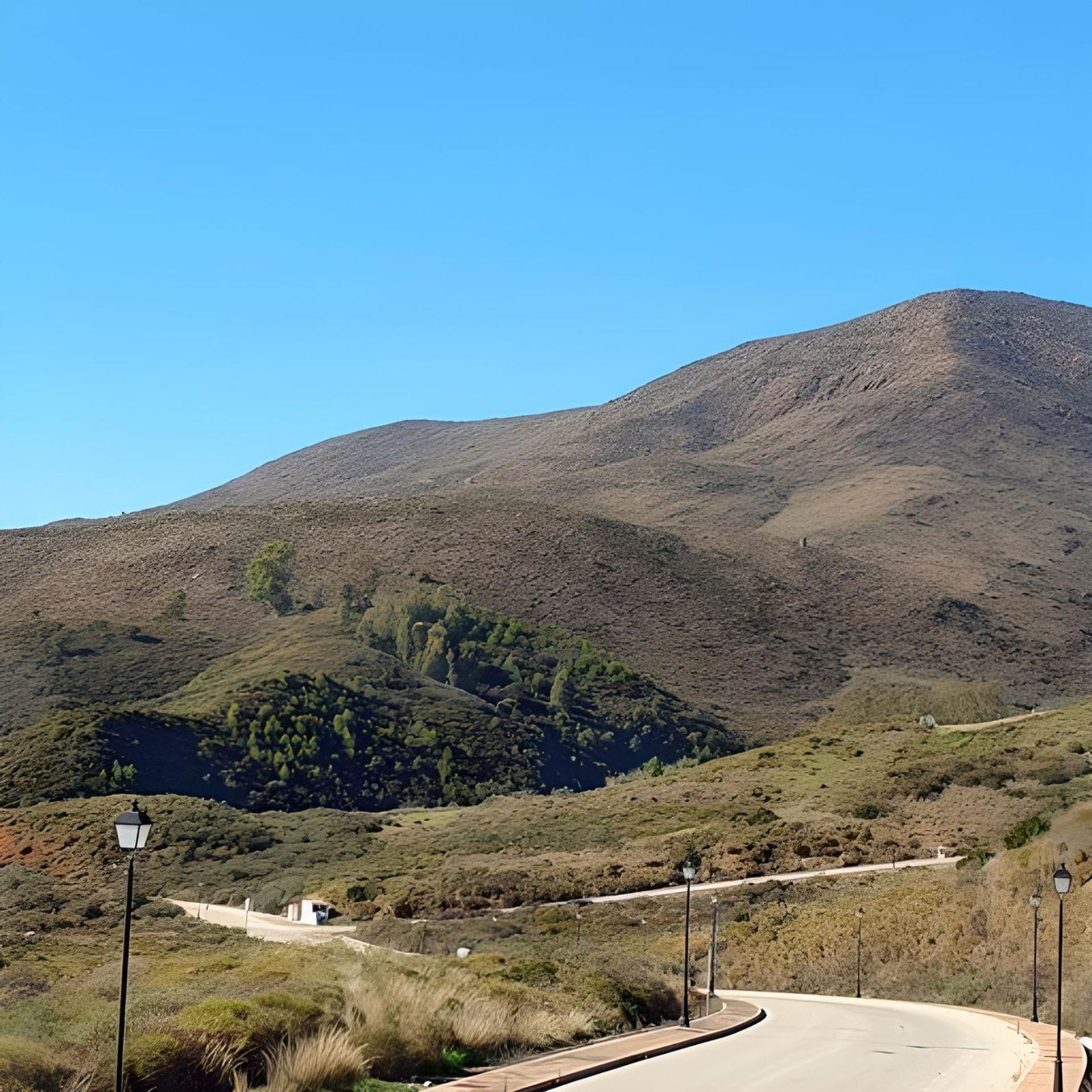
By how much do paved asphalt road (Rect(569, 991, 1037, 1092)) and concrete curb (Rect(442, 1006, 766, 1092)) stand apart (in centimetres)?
13

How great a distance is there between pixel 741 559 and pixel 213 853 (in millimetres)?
74477

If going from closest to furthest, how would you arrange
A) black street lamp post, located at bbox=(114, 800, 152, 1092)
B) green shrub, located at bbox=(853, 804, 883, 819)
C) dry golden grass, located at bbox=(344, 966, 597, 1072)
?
black street lamp post, located at bbox=(114, 800, 152, 1092), dry golden grass, located at bbox=(344, 966, 597, 1072), green shrub, located at bbox=(853, 804, 883, 819)

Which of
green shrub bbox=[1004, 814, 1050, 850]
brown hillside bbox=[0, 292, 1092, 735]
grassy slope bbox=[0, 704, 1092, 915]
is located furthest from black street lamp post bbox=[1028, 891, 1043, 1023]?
brown hillside bbox=[0, 292, 1092, 735]

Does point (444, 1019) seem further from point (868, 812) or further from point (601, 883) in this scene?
point (868, 812)

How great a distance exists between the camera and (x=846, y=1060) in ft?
54.7

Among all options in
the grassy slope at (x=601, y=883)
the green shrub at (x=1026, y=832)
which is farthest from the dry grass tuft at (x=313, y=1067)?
the green shrub at (x=1026, y=832)

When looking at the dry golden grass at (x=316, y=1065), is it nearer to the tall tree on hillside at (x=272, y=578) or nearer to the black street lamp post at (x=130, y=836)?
the black street lamp post at (x=130, y=836)

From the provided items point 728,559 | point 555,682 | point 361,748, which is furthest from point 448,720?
point 728,559

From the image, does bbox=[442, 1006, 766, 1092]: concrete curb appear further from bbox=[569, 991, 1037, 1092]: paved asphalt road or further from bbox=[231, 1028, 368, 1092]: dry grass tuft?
bbox=[231, 1028, 368, 1092]: dry grass tuft

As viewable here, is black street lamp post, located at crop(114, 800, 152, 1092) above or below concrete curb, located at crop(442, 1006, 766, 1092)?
above

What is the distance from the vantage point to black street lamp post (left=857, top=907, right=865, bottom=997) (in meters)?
30.9

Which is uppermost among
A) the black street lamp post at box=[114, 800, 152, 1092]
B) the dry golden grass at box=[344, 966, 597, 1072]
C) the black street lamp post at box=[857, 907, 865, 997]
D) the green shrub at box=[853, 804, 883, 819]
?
the black street lamp post at box=[114, 800, 152, 1092]

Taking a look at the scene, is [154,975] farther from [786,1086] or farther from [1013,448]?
[1013,448]

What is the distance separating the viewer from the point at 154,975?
61.5 ft
